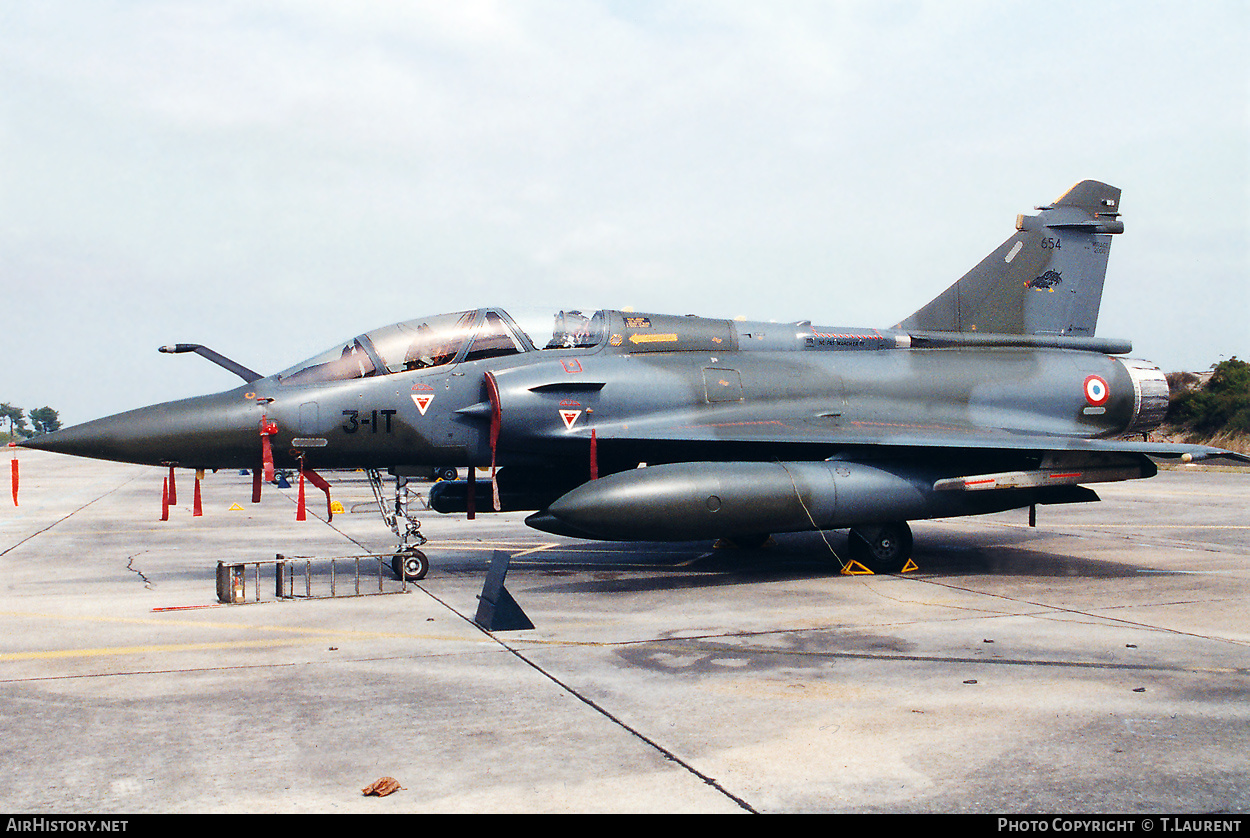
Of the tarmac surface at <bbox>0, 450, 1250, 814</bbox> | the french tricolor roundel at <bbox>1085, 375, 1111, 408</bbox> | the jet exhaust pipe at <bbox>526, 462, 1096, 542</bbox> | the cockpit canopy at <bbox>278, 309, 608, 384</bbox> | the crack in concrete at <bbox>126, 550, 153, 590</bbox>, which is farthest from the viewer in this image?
the french tricolor roundel at <bbox>1085, 375, 1111, 408</bbox>

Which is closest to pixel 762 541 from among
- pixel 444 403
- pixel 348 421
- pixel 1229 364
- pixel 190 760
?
pixel 444 403

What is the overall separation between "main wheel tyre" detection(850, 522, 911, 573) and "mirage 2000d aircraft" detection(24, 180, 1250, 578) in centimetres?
2

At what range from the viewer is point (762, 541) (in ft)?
45.0

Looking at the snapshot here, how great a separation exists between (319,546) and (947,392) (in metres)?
9.58

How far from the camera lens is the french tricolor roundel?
1296 centimetres

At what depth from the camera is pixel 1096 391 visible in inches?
512

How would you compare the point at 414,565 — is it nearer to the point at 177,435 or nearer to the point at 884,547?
the point at 177,435

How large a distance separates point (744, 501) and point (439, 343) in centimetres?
399

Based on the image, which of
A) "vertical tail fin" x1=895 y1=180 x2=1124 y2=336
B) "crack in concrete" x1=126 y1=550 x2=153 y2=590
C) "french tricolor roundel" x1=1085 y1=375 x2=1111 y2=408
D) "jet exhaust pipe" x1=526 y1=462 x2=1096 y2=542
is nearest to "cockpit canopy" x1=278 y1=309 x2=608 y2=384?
"jet exhaust pipe" x1=526 y1=462 x2=1096 y2=542

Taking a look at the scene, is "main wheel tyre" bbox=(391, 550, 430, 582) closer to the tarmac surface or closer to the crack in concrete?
the tarmac surface

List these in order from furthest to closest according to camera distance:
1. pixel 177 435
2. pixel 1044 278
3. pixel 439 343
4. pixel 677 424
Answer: pixel 1044 278 → pixel 677 424 → pixel 439 343 → pixel 177 435

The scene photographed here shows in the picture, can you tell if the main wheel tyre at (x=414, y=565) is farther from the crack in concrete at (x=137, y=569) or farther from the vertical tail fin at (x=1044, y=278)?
the vertical tail fin at (x=1044, y=278)

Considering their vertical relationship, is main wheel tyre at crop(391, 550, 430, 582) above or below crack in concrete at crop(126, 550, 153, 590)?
above

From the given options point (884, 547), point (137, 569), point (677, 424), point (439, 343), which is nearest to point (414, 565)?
point (439, 343)
